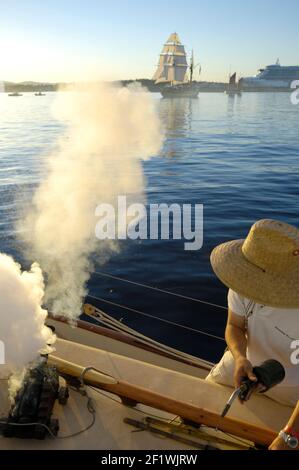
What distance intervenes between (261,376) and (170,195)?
40.9 feet

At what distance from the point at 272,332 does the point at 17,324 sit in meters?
2.05

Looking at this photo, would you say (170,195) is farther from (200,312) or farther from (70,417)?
(70,417)

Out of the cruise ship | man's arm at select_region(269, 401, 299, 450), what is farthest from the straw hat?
Result: the cruise ship

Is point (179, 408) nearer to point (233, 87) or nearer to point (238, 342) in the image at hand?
point (238, 342)

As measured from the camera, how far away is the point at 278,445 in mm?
2564

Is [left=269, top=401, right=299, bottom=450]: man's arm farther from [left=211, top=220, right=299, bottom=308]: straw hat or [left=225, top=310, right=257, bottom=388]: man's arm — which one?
[left=211, top=220, right=299, bottom=308]: straw hat

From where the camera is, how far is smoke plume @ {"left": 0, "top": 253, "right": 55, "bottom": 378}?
10.6 ft

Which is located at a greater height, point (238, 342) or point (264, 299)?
point (264, 299)

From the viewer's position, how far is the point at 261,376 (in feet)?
9.36

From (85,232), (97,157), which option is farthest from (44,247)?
(97,157)

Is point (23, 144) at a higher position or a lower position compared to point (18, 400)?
higher

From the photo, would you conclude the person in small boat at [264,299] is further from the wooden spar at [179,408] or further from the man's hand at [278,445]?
the man's hand at [278,445]

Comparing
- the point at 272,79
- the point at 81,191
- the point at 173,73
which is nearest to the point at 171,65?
the point at 173,73

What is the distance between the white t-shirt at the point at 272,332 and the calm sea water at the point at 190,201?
3.10 meters
